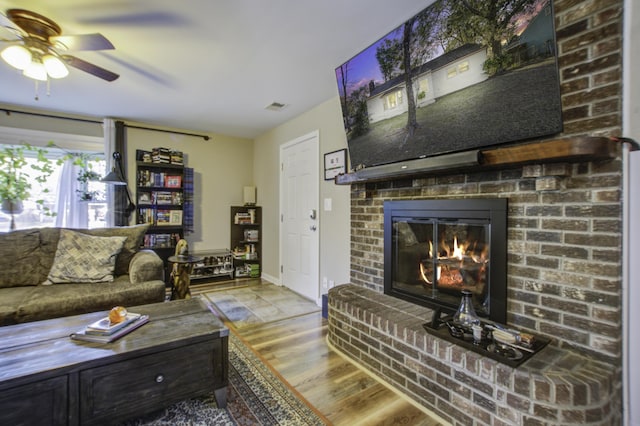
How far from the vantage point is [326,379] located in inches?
73.2

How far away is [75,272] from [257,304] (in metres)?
1.71

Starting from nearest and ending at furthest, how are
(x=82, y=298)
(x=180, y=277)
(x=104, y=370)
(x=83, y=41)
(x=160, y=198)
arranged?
(x=104, y=370), (x=83, y=41), (x=82, y=298), (x=180, y=277), (x=160, y=198)

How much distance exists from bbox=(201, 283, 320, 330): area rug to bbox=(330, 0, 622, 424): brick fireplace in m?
1.61

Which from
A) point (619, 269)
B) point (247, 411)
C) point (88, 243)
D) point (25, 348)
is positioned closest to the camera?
point (619, 269)

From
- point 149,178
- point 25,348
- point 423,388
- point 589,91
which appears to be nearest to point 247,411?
point 423,388

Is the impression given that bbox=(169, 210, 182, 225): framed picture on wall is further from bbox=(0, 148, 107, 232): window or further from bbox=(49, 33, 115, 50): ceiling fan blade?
bbox=(49, 33, 115, 50): ceiling fan blade

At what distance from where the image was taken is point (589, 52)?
1283 mm

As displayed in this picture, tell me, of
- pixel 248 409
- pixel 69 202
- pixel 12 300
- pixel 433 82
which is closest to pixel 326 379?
pixel 248 409

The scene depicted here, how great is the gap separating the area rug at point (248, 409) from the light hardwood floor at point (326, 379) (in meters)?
0.09

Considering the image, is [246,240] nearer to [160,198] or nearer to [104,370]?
[160,198]

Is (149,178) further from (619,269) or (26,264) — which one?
(619,269)

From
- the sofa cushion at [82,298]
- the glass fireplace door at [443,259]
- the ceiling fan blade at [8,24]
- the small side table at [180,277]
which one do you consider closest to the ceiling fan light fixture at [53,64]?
the ceiling fan blade at [8,24]

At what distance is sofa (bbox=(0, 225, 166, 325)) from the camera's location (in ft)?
7.23

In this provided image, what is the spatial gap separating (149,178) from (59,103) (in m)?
1.24
